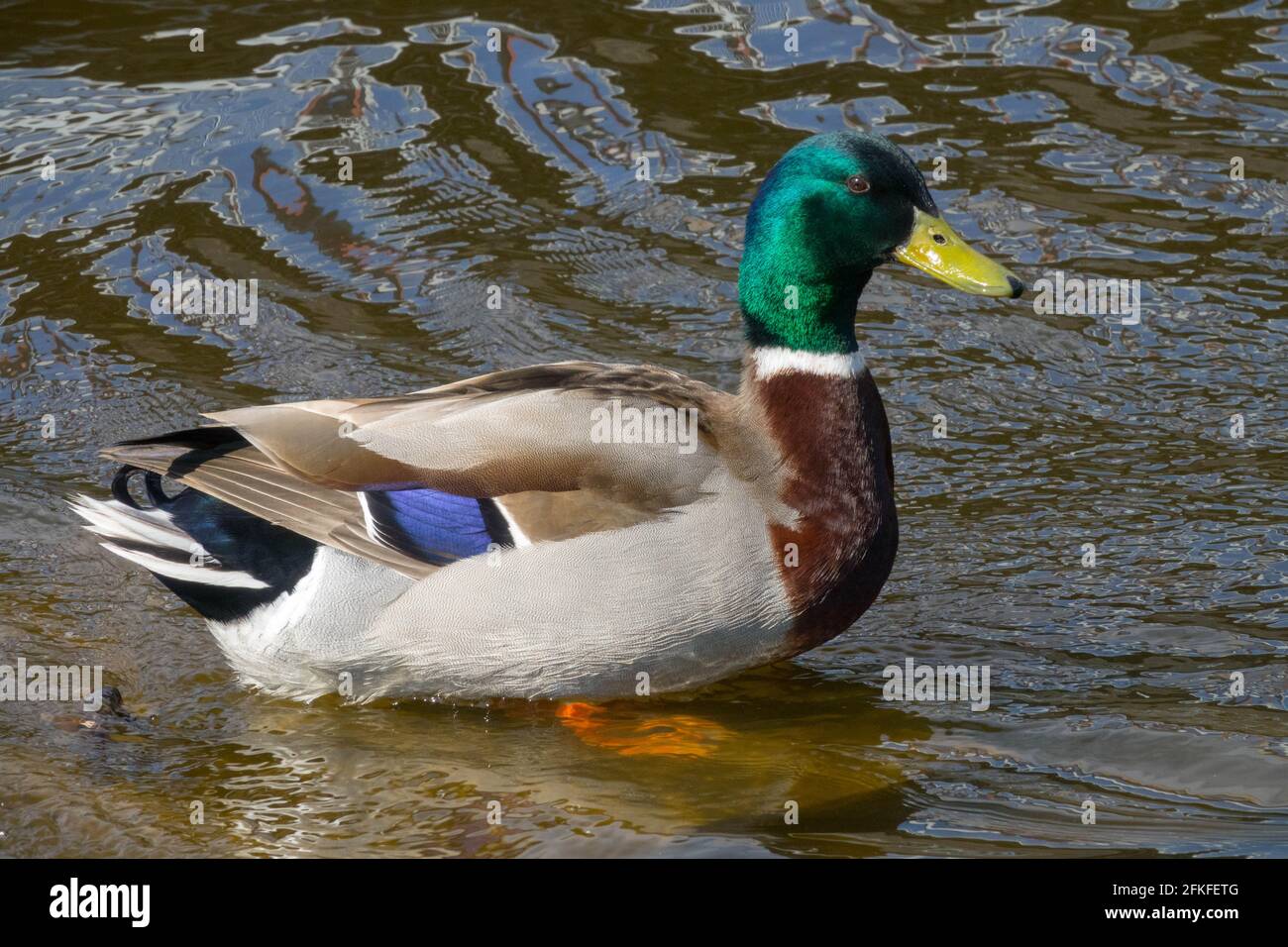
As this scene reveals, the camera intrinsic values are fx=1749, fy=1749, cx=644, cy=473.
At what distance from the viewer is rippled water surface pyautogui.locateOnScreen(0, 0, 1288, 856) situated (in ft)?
15.1

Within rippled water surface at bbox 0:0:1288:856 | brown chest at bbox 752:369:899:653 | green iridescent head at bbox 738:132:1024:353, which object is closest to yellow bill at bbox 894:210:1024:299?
green iridescent head at bbox 738:132:1024:353

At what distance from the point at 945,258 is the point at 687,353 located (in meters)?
2.06

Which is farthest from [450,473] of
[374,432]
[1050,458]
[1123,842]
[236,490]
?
[1050,458]

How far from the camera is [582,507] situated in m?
4.76

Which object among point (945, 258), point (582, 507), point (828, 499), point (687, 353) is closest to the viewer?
point (582, 507)

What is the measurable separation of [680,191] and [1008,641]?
3451 mm

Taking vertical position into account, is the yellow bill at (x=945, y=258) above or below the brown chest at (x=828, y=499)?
above

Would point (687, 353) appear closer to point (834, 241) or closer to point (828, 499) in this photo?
point (834, 241)

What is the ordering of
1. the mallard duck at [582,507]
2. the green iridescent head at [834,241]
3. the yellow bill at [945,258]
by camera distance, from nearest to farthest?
the mallard duck at [582,507], the green iridescent head at [834,241], the yellow bill at [945,258]

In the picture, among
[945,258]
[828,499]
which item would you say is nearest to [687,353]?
[945,258]

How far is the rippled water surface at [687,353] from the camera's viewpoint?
182 inches

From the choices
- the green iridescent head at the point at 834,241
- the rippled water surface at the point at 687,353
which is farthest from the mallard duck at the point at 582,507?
the rippled water surface at the point at 687,353

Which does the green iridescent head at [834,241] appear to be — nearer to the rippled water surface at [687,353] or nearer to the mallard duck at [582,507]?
the mallard duck at [582,507]
